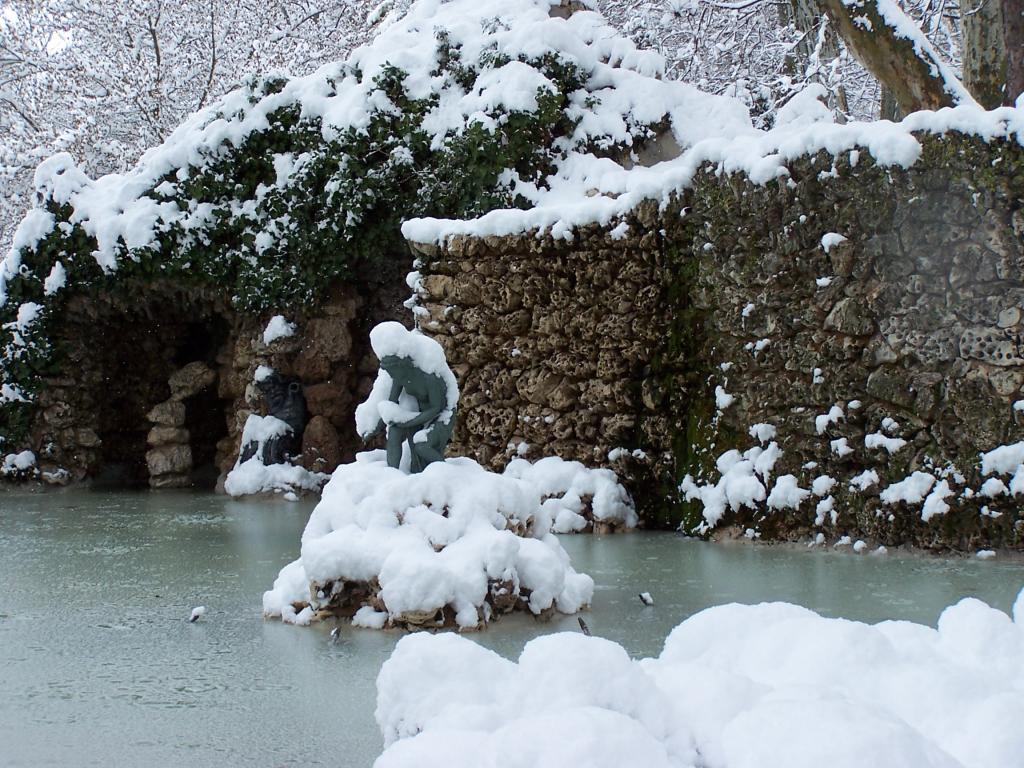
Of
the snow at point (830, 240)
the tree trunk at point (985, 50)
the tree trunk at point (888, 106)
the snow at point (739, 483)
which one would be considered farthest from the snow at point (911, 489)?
the tree trunk at point (888, 106)

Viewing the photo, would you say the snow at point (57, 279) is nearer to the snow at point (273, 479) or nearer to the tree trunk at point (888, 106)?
the snow at point (273, 479)

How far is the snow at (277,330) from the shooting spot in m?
12.1

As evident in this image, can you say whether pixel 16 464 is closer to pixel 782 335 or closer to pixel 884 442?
pixel 782 335

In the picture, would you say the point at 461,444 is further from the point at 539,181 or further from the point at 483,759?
the point at 483,759

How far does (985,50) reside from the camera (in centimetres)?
797

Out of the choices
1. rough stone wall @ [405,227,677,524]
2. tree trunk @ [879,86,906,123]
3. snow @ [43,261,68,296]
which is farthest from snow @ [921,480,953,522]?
snow @ [43,261,68,296]

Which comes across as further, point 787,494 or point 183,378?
point 183,378

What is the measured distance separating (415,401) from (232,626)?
67.0 inches

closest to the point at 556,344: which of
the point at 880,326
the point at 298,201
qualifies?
the point at 880,326

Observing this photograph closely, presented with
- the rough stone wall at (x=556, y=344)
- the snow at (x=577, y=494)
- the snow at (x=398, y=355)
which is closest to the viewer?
the snow at (x=398, y=355)

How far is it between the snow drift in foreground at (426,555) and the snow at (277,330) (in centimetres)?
652

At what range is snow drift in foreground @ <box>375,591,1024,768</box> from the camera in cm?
177

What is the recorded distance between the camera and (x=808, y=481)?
24.2ft

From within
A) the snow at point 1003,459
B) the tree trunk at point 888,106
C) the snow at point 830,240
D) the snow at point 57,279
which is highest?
the tree trunk at point 888,106
